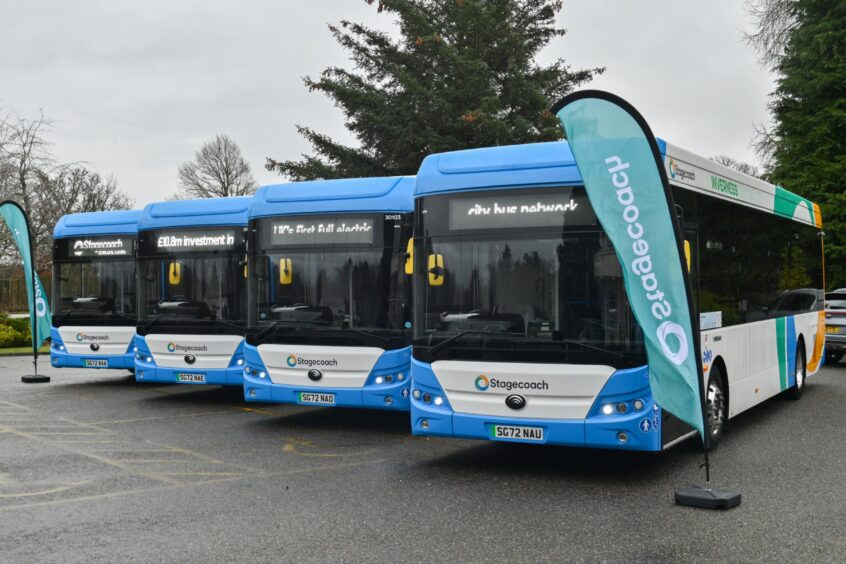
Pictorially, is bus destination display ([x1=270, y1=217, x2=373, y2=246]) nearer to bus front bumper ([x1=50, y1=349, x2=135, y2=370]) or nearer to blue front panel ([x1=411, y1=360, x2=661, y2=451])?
blue front panel ([x1=411, y1=360, x2=661, y2=451])

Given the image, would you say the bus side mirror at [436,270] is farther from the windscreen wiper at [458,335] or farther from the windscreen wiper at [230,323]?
the windscreen wiper at [230,323]

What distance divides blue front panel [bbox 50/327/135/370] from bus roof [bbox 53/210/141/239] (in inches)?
69.1

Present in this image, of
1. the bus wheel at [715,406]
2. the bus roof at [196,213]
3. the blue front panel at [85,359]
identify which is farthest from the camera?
the blue front panel at [85,359]

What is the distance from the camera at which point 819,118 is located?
32.4 metres

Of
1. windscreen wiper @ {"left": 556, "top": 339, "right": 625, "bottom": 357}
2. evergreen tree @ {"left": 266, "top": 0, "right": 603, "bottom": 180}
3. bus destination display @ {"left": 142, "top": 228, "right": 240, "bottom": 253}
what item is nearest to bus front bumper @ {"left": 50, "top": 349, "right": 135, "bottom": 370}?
bus destination display @ {"left": 142, "top": 228, "right": 240, "bottom": 253}

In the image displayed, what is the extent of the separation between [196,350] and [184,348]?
0.70ft

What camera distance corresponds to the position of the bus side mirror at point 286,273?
11.3 meters

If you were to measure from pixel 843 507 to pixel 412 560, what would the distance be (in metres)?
3.59

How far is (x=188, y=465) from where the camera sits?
8.95 metres

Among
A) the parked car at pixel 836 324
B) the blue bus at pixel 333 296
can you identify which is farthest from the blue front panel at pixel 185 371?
the parked car at pixel 836 324

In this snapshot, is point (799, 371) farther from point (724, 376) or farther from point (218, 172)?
point (218, 172)

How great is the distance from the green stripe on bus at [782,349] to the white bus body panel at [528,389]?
5.49 meters

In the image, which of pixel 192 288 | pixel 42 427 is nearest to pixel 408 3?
pixel 192 288

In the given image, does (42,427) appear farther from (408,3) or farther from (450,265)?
(408,3)
